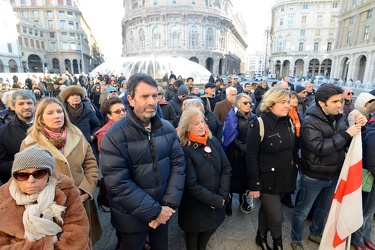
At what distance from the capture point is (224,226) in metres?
3.39

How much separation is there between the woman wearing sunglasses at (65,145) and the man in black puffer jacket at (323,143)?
8.25 feet

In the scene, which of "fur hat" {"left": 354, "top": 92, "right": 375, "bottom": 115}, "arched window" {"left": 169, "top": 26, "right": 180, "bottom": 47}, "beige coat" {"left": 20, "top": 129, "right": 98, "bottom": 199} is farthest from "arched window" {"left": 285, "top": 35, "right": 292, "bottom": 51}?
"beige coat" {"left": 20, "top": 129, "right": 98, "bottom": 199}

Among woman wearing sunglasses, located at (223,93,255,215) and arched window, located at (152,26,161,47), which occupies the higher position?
arched window, located at (152,26,161,47)

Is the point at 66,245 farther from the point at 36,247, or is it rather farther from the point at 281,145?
the point at 281,145

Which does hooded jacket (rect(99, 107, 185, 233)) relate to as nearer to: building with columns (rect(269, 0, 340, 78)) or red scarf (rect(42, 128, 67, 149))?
red scarf (rect(42, 128, 67, 149))

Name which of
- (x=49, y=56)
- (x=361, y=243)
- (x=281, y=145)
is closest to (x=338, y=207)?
(x=361, y=243)

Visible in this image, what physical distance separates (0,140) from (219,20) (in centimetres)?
6072

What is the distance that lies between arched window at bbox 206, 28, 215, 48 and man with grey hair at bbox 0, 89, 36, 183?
56145 millimetres

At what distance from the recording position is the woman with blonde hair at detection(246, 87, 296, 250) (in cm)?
257

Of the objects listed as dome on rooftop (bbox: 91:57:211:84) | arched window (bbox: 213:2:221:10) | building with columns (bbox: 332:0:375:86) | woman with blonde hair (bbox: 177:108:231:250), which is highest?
arched window (bbox: 213:2:221:10)

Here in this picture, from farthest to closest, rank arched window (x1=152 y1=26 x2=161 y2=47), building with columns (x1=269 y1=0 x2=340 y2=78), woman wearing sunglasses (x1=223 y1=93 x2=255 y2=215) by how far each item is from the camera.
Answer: building with columns (x1=269 y1=0 x2=340 y2=78)
arched window (x1=152 y1=26 x2=161 y2=47)
woman wearing sunglasses (x1=223 y1=93 x2=255 y2=215)

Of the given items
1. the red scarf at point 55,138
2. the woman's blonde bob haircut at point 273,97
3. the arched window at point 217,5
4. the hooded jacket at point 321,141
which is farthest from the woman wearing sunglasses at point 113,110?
the arched window at point 217,5

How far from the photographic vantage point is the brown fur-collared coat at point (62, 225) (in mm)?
1521

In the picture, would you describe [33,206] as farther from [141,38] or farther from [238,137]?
[141,38]
